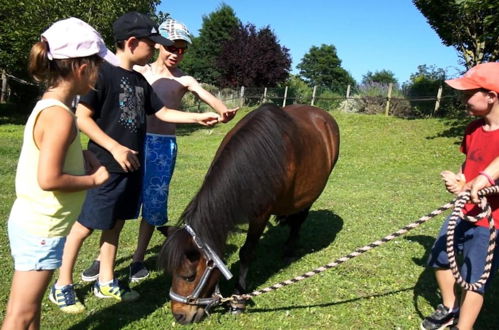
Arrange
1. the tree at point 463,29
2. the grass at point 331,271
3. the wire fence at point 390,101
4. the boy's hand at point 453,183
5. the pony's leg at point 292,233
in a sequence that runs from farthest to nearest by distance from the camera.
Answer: the wire fence at point 390,101
the tree at point 463,29
the pony's leg at point 292,233
the grass at point 331,271
the boy's hand at point 453,183

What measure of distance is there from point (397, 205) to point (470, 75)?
15.5 feet

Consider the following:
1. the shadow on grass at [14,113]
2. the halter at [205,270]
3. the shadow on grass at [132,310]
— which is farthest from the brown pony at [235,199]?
the shadow on grass at [14,113]

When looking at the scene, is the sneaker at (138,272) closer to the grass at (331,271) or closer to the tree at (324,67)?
the grass at (331,271)

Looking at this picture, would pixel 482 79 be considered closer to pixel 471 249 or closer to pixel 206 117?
pixel 471 249

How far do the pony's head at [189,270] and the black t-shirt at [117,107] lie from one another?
0.75 m

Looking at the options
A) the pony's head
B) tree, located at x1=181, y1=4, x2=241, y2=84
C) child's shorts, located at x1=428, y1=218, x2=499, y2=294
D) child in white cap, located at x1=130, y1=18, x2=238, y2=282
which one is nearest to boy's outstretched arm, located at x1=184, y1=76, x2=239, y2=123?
child in white cap, located at x1=130, y1=18, x2=238, y2=282

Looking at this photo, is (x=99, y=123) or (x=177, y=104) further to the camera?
(x=177, y=104)

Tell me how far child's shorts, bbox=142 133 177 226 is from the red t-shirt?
7.72 feet

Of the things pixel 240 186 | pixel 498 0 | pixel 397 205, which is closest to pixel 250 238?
pixel 240 186

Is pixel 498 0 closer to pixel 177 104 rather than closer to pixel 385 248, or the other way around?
pixel 385 248

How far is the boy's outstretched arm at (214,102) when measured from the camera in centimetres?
338

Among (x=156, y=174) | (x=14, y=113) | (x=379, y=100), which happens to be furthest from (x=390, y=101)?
(x=14, y=113)

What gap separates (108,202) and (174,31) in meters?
1.53

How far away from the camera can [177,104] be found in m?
3.82
